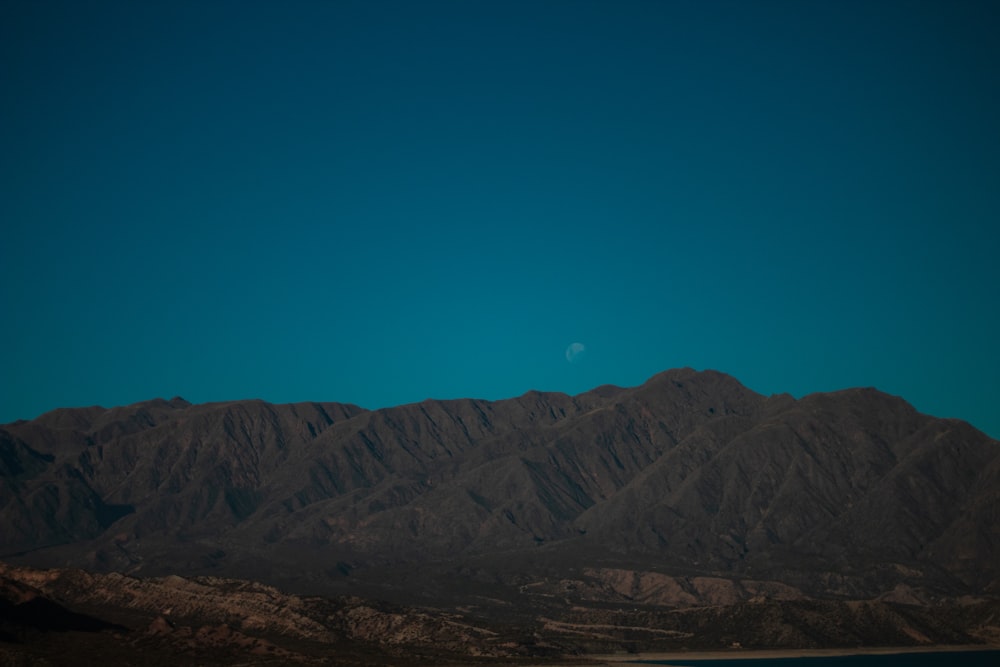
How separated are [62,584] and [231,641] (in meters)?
41.7

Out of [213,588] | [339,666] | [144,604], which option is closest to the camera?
[339,666]

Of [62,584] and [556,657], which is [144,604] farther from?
[556,657]

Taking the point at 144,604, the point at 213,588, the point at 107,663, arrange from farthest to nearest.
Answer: the point at 213,588, the point at 144,604, the point at 107,663

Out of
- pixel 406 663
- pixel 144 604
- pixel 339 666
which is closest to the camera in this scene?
pixel 339 666

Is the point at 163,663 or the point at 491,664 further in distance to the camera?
the point at 491,664

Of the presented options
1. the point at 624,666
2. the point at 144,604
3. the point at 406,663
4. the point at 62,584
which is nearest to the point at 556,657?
the point at 624,666

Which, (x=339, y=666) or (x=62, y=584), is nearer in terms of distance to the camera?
(x=339, y=666)

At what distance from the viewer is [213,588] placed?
7662 inches

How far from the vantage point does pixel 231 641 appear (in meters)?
160

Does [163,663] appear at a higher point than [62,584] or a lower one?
lower

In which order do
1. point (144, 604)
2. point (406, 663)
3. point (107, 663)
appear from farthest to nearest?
point (144, 604) < point (406, 663) < point (107, 663)

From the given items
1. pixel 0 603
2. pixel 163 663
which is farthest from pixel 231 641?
pixel 0 603

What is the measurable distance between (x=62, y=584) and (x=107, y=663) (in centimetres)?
5355

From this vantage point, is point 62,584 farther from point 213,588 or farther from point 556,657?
point 556,657
